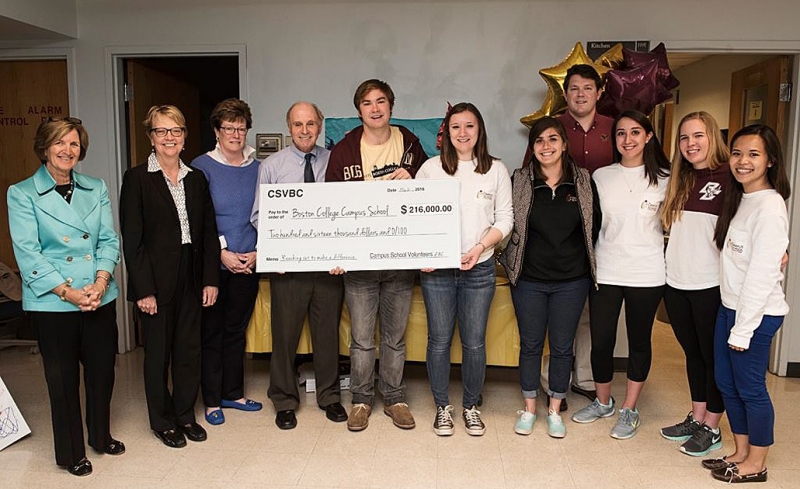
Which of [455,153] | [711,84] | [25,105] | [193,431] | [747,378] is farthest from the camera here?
[711,84]

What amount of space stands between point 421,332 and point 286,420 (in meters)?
0.81

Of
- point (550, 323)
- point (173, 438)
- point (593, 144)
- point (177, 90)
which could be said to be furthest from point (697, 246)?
point (177, 90)

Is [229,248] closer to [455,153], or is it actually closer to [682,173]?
[455,153]

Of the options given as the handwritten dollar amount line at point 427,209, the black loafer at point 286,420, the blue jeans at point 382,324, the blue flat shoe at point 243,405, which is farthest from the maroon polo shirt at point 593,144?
the blue flat shoe at point 243,405

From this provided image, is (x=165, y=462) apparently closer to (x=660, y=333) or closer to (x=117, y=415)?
(x=117, y=415)

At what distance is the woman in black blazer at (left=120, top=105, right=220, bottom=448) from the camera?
2512 mm

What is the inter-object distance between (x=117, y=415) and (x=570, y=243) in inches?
94.7

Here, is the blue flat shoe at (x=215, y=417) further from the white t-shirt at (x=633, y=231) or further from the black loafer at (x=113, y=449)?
the white t-shirt at (x=633, y=231)

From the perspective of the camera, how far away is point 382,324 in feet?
9.53

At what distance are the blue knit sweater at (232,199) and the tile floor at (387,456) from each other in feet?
3.02

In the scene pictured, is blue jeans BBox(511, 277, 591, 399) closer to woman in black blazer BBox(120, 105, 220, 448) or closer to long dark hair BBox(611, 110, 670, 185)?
long dark hair BBox(611, 110, 670, 185)

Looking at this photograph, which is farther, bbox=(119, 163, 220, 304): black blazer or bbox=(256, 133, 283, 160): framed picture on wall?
bbox=(256, 133, 283, 160): framed picture on wall

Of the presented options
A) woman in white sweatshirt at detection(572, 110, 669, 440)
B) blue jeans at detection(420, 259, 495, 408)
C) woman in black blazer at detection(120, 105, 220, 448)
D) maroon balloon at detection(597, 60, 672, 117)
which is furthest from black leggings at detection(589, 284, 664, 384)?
woman in black blazer at detection(120, 105, 220, 448)

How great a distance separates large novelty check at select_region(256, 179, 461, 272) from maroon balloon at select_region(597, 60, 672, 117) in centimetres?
122
